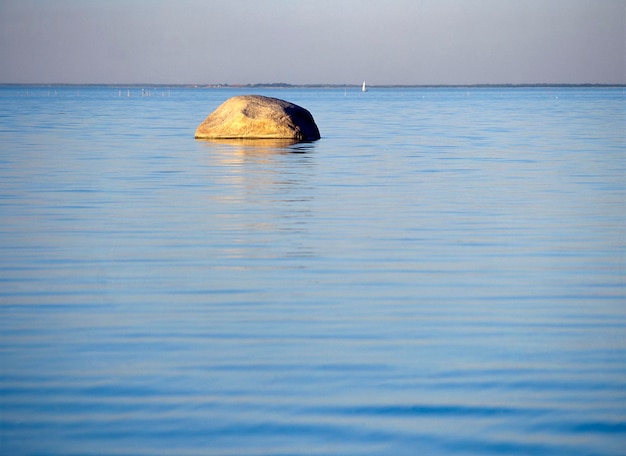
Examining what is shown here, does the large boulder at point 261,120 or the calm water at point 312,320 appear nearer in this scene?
the calm water at point 312,320

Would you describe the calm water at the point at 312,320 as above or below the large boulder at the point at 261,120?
above

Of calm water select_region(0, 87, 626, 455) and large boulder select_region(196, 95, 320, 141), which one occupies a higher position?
calm water select_region(0, 87, 626, 455)

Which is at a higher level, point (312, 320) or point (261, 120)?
point (312, 320)

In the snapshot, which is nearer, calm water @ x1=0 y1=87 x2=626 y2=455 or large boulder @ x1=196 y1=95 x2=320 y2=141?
calm water @ x1=0 y1=87 x2=626 y2=455

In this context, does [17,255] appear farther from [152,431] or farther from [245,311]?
[152,431]

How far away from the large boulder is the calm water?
37.8ft

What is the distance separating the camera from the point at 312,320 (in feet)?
24.3

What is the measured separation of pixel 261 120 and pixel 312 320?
20.6m

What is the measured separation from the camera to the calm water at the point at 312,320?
519 cm

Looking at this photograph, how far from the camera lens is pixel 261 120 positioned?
27578 mm

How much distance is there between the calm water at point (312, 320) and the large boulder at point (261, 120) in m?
11.5

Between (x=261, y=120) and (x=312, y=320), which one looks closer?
(x=312, y=320)

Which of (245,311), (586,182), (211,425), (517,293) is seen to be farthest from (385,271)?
(586,182)

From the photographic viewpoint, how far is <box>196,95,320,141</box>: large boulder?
27.6m
